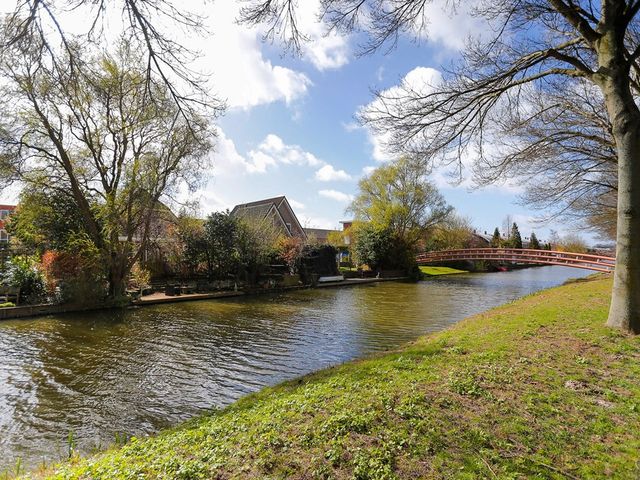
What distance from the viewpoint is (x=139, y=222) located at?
16.8 m

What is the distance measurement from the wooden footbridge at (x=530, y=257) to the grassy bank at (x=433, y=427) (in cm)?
2586

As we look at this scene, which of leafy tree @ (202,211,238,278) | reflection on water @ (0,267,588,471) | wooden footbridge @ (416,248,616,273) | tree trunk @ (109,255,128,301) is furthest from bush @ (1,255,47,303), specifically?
wooden footbridge @ (416,248,616,273)

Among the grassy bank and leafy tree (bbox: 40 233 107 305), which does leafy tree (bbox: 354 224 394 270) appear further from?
the grassy bank

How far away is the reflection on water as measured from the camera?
18.0 ft

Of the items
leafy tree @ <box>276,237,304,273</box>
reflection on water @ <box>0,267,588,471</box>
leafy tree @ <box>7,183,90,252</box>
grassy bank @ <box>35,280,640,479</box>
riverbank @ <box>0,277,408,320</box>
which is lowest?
reflection on water @ <box>0,267,588,471</box>

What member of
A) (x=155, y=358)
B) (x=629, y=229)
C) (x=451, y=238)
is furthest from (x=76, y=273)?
(x=451, y=238)

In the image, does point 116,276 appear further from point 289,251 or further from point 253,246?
point 289,251

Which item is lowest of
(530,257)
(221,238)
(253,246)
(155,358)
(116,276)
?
(155,358)

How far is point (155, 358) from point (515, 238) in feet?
225

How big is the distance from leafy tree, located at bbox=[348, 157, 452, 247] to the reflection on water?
19.0 meters

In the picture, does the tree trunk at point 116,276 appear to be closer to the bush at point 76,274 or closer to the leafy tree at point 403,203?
the bush at point 76,274

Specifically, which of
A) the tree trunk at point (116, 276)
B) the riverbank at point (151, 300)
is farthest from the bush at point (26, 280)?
the tree trunk at point (116, 276)

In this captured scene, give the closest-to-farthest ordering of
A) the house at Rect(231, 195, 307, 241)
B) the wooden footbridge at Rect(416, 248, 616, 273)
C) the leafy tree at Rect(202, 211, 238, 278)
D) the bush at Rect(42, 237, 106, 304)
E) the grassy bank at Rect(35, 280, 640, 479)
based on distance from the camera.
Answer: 1. the grassy bank at Rect(35, 280, 640, 479)
2. the bush at Rect(42, 237, 106, 304)
3. the leafy tree at Rect(202, 211, 238, 278)
4. the wooden footbridge at Rect(416, 248, 616, 273)
5. the house at Rect(231, 195, 307, 241)

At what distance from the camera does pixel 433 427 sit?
3.38 m
